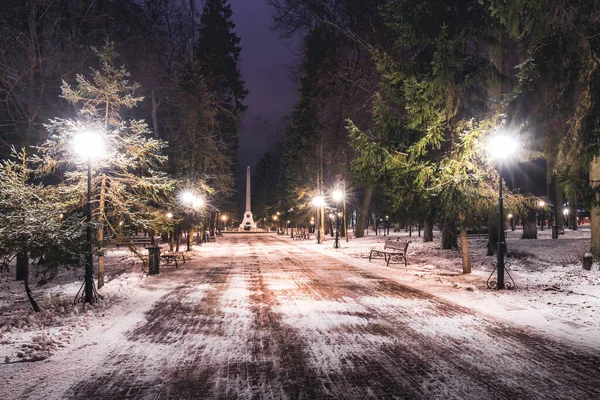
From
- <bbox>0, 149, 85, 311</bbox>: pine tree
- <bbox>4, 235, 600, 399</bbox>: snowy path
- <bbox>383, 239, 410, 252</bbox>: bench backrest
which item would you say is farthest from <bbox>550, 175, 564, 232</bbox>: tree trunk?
<bbox>0, 149, 85, 311</bbox>: pine tree

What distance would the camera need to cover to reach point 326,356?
5.69 meters

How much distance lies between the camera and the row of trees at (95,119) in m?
8.74

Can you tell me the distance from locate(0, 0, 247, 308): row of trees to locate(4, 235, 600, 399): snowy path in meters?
3.17

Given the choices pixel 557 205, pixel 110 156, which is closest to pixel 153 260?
pixel 110 156

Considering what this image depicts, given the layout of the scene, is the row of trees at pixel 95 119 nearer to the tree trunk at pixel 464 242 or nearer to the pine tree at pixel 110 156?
the pine tree at pixel 110 156

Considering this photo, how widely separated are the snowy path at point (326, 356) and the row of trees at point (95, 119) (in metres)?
3.17

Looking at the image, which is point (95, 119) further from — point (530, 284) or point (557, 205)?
point (557, 205)

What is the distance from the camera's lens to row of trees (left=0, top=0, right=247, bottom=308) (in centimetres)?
874

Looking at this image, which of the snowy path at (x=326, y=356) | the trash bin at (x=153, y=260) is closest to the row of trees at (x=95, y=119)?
the trash bin at (x=153, y=260)

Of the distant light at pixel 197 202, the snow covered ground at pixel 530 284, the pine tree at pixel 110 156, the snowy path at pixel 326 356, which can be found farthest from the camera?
the distant light at pixel 197 202

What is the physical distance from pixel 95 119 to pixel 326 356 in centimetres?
1004

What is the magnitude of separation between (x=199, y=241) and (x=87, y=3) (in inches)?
769

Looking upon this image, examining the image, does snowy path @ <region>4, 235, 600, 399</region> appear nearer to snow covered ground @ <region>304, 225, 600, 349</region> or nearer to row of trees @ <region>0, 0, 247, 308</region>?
snow covered ground @ <region>304, 225, 600, 349</region>

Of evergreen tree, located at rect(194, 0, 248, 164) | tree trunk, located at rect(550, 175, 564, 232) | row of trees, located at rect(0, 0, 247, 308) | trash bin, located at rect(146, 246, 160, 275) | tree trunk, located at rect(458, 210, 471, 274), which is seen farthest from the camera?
evergreen tree, located at rect(194, 0, 248, 164)
